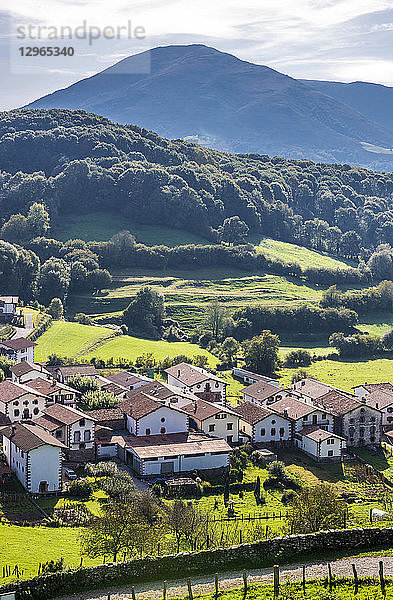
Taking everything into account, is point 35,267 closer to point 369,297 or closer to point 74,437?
point 369,297

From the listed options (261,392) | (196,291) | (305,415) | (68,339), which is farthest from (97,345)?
(305,415)

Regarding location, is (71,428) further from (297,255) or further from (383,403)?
(297,255)

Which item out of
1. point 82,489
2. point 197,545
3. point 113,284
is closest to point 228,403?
point 82,489

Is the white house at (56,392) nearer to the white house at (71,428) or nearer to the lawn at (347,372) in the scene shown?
the white house at (71,428)

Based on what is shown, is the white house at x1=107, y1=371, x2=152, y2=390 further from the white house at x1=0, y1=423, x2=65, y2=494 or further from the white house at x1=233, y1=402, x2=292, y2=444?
the white house at x1=0, y1=423, x2=65, y2=494

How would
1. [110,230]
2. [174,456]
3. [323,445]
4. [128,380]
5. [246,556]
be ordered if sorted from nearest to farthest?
[246,556] < [174,456] < [323,445] < [128,380] < [110,230]

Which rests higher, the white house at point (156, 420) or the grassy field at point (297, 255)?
the grassy field at point (297, 255)

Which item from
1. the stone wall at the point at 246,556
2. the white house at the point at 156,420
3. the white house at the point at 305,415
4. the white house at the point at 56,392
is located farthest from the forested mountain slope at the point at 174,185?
the stone wall at the point at 246,556
